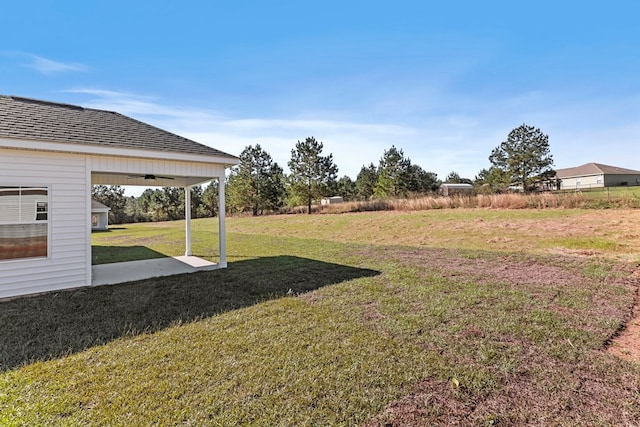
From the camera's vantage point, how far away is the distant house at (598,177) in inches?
1617

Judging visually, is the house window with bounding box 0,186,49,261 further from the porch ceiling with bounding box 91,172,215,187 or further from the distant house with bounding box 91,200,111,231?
the distant house with bounding box 91,200,111,231

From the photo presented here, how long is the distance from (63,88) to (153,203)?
3393 cm

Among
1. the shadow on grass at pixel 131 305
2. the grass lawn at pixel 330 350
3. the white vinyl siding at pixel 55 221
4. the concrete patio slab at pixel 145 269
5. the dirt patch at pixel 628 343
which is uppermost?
the white vinyl siding at pixel 55 221

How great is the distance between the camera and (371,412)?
2152mm

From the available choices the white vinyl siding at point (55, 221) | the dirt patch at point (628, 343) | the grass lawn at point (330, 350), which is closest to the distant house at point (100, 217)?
the white vinyl siding at point (55, 221)

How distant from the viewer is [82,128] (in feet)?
20.4

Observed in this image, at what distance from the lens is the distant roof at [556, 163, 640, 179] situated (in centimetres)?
4134

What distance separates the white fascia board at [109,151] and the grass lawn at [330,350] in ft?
8.70

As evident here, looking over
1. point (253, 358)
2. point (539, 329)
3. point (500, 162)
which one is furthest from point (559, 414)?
point (500, 162)

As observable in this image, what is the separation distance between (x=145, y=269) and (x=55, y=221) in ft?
8.09

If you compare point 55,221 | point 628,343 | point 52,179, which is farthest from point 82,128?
point 628,343

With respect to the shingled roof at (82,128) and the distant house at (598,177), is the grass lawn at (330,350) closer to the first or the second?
the shingled roof at (82,128)

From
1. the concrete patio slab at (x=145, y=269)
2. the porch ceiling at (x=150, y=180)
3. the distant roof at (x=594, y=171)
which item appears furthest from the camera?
the distant roof at (x=594, y=171)

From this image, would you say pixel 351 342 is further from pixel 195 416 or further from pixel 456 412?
pixel 195 416
